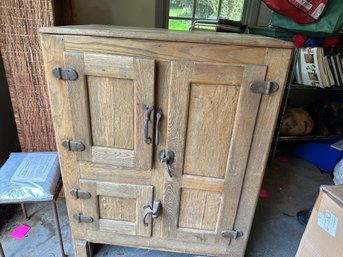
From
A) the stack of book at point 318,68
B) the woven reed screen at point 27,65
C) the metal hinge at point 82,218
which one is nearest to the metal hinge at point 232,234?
the metal hinge at point 82,218

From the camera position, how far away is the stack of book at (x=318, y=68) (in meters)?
1.77

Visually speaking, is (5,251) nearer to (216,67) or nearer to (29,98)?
(29,98)

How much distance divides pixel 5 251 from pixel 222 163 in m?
1.21

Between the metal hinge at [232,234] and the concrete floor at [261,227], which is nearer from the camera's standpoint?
the metal hinge at [232,234]

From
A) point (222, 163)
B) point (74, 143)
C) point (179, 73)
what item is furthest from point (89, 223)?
point (179, 73)

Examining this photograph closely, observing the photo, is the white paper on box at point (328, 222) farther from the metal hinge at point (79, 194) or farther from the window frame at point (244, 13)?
the window frame at point (244, 13)

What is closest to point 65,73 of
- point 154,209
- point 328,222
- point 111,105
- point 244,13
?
point 111,105

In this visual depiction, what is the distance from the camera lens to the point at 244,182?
98 cm

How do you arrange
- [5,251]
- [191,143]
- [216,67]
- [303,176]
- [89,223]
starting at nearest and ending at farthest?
1. [216,67]
2. [191,143]
3. [89,223]
4. [5,251]
5. [303,176]

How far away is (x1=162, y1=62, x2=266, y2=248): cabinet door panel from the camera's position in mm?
811

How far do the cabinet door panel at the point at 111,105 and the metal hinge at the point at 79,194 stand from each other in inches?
6.4

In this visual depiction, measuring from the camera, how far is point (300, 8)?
60.5 inches

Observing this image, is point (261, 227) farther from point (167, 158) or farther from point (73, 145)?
point (73, 145)

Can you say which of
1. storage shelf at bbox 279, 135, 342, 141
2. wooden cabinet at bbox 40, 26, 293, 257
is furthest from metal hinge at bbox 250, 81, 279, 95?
storage shelf at bbox 279, 135, 342, 141
